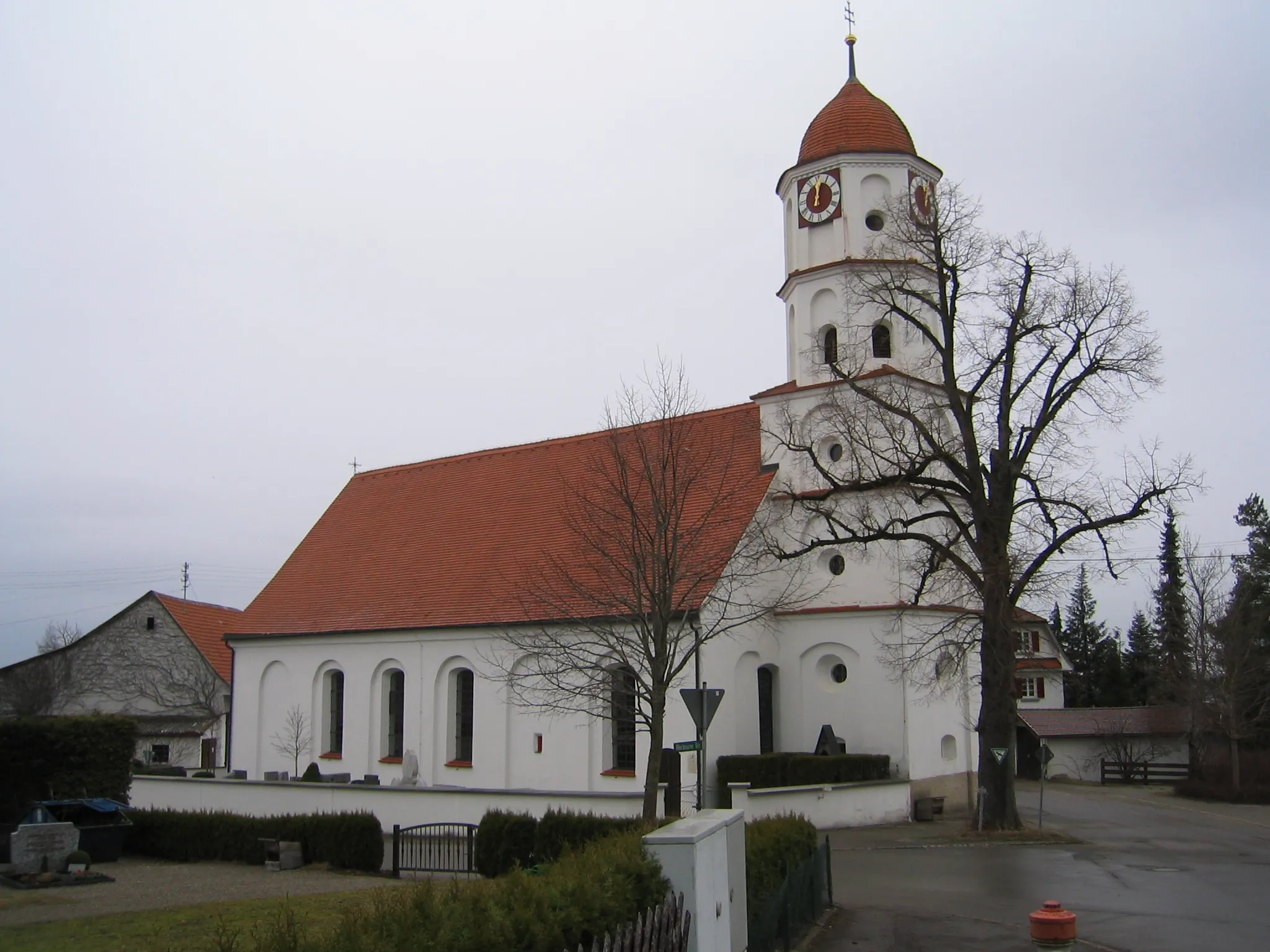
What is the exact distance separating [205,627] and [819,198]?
3220 cm

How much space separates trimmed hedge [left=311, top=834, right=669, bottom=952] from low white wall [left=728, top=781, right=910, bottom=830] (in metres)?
14.1

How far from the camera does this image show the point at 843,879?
17.7 metres

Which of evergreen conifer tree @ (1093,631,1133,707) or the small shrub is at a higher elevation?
evergreen conifer tree @ (1093,631,1133,707)

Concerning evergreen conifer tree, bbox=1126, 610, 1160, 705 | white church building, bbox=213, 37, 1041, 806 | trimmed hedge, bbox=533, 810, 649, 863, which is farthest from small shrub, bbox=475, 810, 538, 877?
evergreen conifer tree, bbox=1126, 610, 1160, 705

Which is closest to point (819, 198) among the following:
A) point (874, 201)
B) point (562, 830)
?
point (874, 201)

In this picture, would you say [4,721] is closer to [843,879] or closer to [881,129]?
[843,879]

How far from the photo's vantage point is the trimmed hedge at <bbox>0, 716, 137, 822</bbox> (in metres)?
24.9

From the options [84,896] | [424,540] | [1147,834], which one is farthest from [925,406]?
[84,896]

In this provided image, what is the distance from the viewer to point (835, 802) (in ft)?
78.4

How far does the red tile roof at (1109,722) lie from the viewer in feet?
167

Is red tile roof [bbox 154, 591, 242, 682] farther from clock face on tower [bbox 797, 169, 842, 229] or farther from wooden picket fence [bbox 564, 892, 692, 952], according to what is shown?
wooden picket fence [bbox 564, 892, 692, 952]

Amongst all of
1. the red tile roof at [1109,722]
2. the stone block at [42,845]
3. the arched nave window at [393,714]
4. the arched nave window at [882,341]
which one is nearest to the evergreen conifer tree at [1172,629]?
the red tile roof at [1109,722]

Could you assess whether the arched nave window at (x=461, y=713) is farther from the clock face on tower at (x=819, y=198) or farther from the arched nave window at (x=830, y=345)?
the clock face on tower at (x=819, y=198)

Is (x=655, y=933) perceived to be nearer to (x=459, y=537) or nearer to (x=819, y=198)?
(x=819, y=198)
